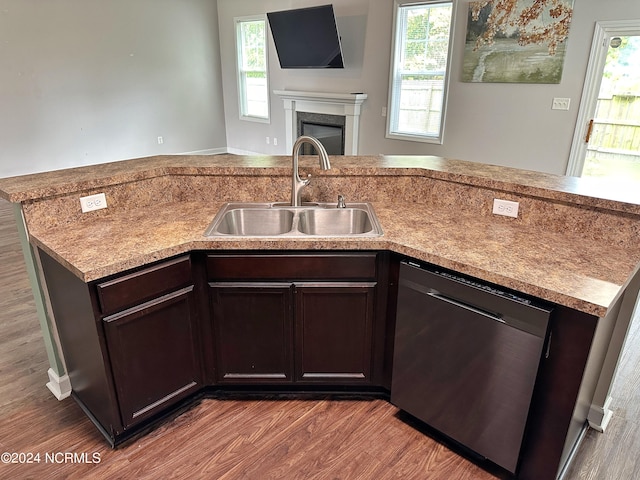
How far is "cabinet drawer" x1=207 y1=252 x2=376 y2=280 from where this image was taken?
1824 mm

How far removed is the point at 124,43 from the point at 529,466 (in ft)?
24.2

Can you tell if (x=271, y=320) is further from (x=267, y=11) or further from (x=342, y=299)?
(x=267, y=11)

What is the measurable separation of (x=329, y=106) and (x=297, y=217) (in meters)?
4.51

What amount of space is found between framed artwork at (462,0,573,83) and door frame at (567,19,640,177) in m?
0.27

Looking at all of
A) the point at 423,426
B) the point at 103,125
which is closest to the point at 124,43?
the point at 103,125

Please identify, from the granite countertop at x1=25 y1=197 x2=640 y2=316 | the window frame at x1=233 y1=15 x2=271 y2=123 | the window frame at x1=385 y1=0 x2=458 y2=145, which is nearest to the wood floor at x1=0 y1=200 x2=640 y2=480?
the granite countertop at x1=25 y1=197 x2=640 y2=316

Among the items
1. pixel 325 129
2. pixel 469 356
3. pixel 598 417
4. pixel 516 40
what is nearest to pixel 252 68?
pixel 325 129

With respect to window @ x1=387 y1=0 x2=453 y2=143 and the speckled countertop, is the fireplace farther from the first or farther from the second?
the speckled countertop

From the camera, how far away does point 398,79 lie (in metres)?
5.46

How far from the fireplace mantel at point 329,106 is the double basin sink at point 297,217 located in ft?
13.1

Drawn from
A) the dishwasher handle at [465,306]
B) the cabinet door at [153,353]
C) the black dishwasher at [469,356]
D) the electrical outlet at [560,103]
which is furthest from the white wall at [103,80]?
the dishwasher handle at [465,306]

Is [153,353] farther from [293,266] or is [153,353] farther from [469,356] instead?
[469,356]

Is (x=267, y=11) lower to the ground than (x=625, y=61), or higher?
higher

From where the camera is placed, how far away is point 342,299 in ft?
6.26
